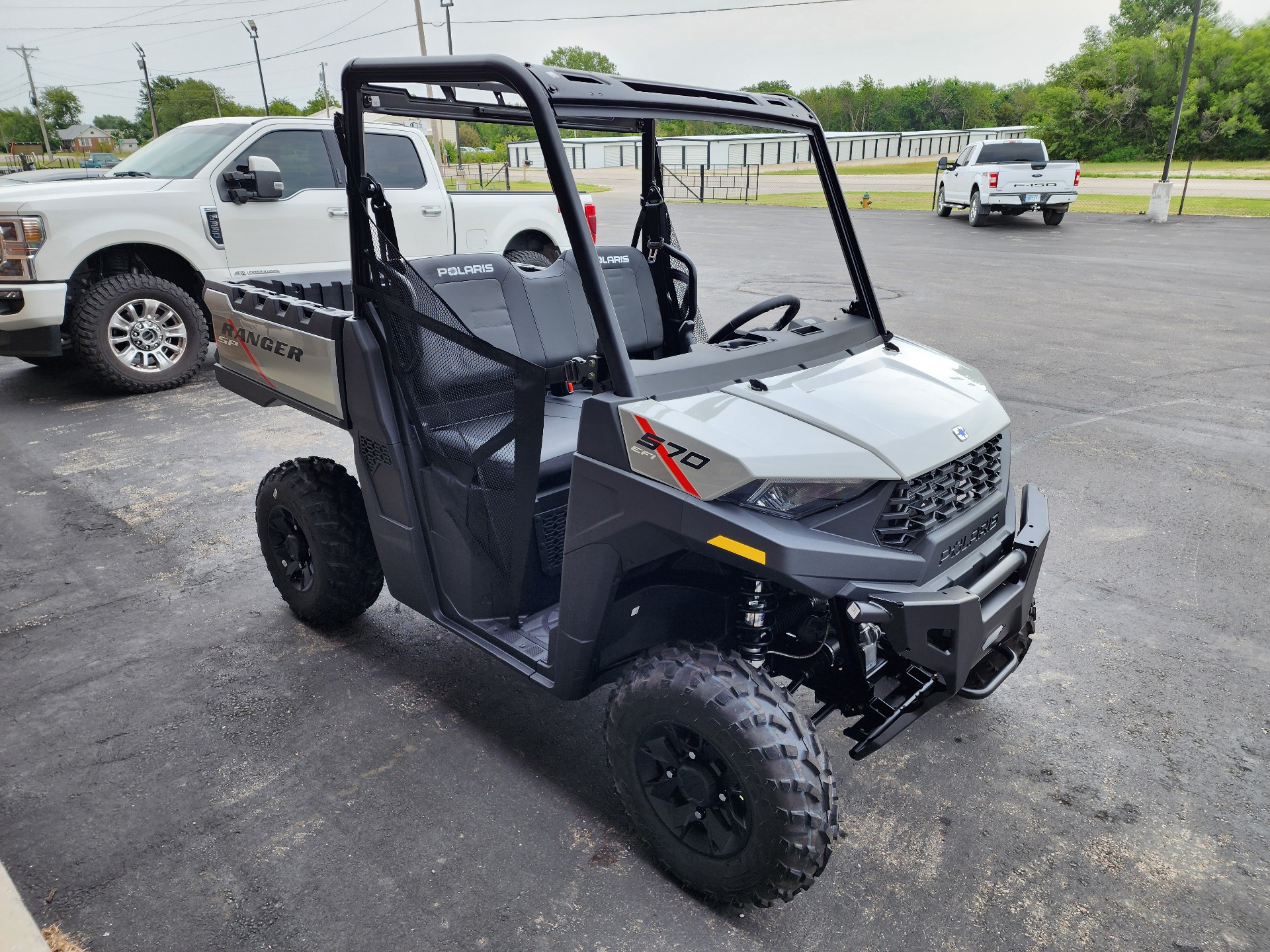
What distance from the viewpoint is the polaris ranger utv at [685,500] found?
81.4 inches

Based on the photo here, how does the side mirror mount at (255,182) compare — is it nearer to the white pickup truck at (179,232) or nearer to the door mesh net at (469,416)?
the white pickup truck at (179,232)

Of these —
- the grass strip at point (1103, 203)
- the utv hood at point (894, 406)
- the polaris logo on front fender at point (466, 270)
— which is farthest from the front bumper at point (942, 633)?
the grass strip at point (1103, 203)

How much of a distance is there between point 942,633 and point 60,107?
135296mm

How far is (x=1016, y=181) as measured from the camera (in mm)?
18609

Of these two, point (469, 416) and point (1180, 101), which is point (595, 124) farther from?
point (1180, 101)

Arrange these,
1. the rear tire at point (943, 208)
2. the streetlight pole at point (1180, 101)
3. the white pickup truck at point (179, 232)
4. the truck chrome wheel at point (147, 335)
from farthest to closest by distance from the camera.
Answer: the rear tire at point (943, 208), the streetlight pole at point (1180, 101), the truck chrome wheel at point (147, 335), the white pickup truck at point (179, 232)

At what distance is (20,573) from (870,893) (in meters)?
4.12

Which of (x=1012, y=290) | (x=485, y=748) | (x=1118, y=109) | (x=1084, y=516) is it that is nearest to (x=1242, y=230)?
(x=1012, y=290)

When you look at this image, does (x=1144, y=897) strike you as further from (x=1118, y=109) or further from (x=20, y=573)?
(x=1118, y=109)

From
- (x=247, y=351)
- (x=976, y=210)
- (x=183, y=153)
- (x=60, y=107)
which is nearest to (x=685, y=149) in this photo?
(x=247, y=351)

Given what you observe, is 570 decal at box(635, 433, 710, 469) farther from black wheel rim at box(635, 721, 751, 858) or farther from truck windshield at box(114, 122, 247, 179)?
truck windshield at box(114, 122, 247, 179)

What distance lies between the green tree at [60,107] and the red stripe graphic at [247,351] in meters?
125

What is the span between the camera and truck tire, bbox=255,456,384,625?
3.38 metres

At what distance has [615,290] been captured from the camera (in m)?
3.44
